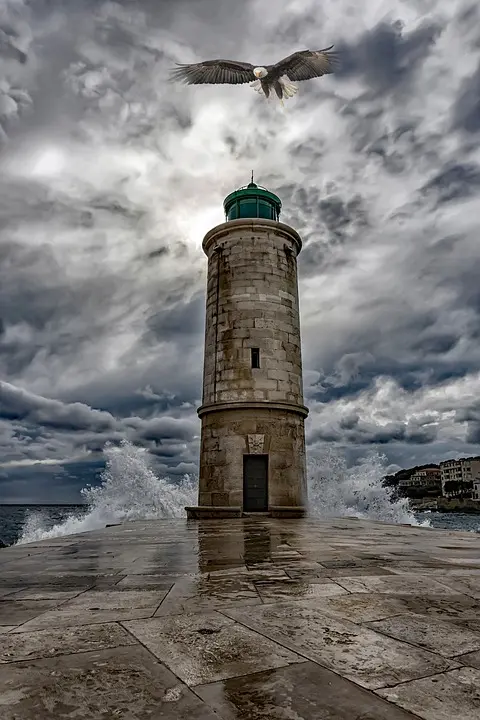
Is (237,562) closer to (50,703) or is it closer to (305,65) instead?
(50,703)

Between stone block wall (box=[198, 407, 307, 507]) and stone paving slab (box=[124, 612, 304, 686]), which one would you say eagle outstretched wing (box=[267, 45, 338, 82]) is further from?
stone paving slab (box=[124, 612, 304, 686])

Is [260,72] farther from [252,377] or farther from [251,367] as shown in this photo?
[252,377]

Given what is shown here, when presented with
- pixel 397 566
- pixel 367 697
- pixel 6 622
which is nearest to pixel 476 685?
pixel 367 697

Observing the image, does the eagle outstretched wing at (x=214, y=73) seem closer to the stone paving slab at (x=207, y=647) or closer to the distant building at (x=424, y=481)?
the stone paving slab at (x=207, y=647)

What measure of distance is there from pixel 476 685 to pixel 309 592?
5.13 feet

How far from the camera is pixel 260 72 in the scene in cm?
1193

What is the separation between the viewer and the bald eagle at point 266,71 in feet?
39.2

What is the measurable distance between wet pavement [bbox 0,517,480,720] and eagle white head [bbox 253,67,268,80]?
11.6 m

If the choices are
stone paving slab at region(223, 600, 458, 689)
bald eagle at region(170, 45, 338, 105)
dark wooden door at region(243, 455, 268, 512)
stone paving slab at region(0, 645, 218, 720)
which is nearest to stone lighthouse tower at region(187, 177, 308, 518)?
dark wooden door at region(243, 455, 268, 512)

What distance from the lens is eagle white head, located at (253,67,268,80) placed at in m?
11.9

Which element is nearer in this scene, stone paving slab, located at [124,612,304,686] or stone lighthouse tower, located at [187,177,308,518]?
stone paving slab, located at [124,612,304,686]

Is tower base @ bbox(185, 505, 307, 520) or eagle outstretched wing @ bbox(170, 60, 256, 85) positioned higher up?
eagle outstretched wing @ bbox(170, 60, 256, 85)

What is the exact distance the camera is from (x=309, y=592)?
3078 millimetres

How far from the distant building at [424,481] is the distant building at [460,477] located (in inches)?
110
